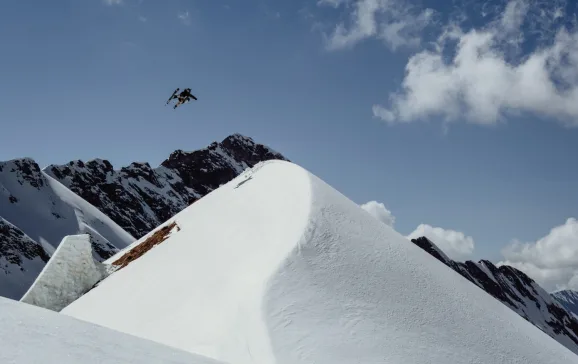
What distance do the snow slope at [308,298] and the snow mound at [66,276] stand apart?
210 centimetres

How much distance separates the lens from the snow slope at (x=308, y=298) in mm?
12281

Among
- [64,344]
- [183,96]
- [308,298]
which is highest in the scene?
[183,96]

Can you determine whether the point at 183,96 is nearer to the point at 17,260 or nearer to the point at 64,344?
the point at 64,344

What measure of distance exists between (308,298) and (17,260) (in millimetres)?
125439

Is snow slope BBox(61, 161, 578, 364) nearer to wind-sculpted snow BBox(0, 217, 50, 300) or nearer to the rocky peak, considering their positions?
wind-sculpted snow BBox(0, 217, 50, 300)

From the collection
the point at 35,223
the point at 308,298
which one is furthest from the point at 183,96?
the point at 35,223

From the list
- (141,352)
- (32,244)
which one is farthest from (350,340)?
(32,244)

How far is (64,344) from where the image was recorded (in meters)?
7.34

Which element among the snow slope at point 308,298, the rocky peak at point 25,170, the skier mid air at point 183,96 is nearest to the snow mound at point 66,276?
the snow slope at point 308,298

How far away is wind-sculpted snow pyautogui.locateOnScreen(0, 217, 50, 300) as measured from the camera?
4311 inches

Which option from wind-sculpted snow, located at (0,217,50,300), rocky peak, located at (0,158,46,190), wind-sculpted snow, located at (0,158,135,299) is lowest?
wind-sculpted snow, located at (0,217,50,300)

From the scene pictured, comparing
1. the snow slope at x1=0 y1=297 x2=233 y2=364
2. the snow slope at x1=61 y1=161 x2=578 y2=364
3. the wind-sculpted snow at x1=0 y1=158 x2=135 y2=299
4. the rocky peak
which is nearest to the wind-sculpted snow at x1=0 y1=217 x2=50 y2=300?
the wind-sculpted snow at x1=0 y1=158 x2=135 y2=299

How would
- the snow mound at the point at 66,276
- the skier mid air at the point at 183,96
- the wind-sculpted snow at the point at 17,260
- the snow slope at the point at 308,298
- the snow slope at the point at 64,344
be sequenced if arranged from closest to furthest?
1. the snow slope at the point at 64,344
2. the snow slope at the point at 308,298
3. the snow mound at the point at 66,276
4. the skier mid air at the point at 183,96
5. the wind-sculpted snow at the point at 17,260

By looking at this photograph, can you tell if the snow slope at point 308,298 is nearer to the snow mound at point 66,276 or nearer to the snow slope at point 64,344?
the snow mound at point 66,276
